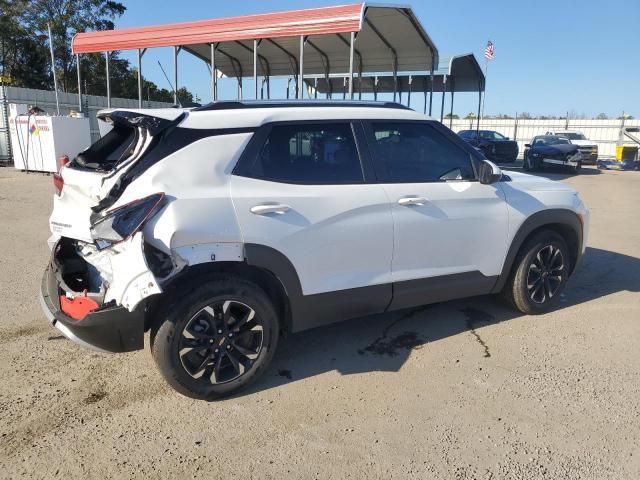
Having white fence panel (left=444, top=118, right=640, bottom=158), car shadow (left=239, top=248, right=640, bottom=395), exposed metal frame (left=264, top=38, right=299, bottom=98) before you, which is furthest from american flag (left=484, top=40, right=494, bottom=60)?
car shadow (left=239, top=248, right=640, bottom=395)

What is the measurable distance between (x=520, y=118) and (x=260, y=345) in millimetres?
35936

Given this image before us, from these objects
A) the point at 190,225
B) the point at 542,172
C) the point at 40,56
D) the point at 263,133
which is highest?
the point at 40,56

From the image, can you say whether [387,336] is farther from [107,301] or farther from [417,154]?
[107,301]

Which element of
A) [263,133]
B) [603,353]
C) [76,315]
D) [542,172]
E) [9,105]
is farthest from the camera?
[542,172]

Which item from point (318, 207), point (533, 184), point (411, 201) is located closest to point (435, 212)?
point (411, 201)

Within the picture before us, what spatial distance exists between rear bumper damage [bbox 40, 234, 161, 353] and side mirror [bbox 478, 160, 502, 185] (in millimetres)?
2636

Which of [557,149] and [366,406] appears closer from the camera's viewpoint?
[366,406]

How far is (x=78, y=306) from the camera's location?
9.71ft

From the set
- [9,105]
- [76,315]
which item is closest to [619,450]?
[76,315]

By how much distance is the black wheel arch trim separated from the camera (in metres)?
4.20

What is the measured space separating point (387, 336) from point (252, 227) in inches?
67.5

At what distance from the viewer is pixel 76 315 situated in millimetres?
2943

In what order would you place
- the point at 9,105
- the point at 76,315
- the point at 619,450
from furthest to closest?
the point at 9,105 → the point at 76,315 → the point at 619,450

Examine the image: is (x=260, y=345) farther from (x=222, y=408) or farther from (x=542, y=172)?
(x=542, y=172)
